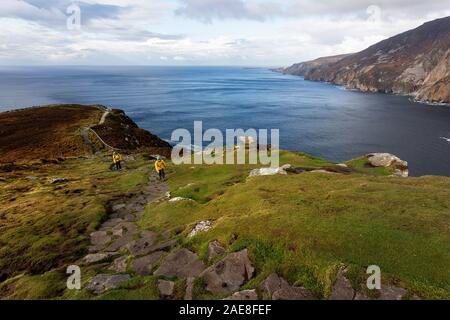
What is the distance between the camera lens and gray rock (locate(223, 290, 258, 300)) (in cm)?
1494

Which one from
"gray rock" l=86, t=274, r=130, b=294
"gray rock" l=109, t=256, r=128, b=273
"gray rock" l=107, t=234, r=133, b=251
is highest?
"gray rock" l=86, t=274, r=130, b=294

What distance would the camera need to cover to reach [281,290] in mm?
14930

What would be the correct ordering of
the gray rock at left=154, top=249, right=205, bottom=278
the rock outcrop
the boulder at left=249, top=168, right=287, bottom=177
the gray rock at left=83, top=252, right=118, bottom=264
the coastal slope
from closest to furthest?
1. the gray rock at left=154, top=249, right=205, bottom=278
2. the gray rock at left=83, top=252, right=118, bottom=264
3. the boulder at left=249, top=168, right=287, bottom=177
4. the rock outcrop
5. the coastal slope

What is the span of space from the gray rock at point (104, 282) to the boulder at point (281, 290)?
695 cm

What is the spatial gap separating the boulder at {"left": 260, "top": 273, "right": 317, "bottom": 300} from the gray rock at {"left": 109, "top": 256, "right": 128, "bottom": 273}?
312 inches

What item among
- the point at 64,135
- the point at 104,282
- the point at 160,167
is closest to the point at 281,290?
the point at 104,282

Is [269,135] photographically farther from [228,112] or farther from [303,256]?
[303,256]

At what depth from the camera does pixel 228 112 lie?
7515 inches

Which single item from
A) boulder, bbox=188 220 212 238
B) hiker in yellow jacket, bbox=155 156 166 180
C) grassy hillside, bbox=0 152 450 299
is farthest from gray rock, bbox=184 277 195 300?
hiker in yellow jacket, bbox=155 156 166 180

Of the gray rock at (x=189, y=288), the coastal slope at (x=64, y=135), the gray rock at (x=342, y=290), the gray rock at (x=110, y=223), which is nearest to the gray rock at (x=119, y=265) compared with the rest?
the gray rock at (x=189, y=288)

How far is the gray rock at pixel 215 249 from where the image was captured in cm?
1830

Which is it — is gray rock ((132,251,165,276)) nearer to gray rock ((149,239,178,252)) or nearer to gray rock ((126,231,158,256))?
gray rock ((149,239,178,252))
